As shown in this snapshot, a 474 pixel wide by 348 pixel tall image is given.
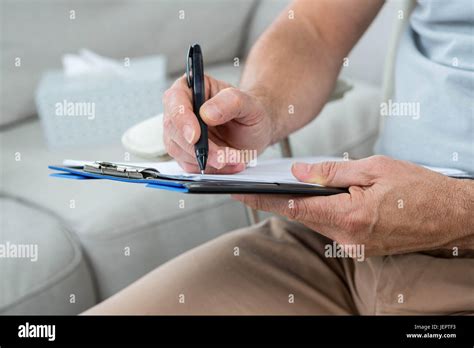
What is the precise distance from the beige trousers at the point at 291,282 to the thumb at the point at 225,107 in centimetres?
19

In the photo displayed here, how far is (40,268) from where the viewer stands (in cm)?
115

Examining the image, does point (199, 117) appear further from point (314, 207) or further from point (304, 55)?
point (304, 55)

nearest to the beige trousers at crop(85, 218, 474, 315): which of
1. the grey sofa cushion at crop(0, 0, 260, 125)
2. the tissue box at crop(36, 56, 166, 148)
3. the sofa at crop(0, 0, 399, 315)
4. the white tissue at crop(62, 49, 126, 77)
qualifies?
the sofa at crop(0, 0, 399, 315)

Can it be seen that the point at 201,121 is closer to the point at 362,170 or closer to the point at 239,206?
the point at 362,170

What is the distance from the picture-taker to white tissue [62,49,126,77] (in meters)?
1.62

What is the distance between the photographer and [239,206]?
1423 mm

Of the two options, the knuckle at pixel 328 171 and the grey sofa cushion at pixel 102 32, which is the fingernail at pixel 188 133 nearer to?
the knuckle at pixel 328 171

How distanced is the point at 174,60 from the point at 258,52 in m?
0.93

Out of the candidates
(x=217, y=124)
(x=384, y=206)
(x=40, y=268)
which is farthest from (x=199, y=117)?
(x=40, y=268)

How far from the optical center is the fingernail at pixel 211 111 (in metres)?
0.74

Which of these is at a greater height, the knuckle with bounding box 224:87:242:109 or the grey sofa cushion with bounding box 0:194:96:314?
the knuckle with bounding box 224:87:242:109

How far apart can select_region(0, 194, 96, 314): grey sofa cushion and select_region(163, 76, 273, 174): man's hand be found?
0.46 m

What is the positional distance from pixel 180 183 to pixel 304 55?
47cm

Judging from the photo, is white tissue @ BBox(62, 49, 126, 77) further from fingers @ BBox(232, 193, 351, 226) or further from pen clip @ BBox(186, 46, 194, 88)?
fingers @ BBox(232, 193, 351, 226)
